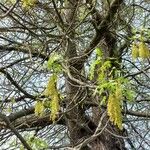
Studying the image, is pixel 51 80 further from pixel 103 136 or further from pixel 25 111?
pixel 103 136

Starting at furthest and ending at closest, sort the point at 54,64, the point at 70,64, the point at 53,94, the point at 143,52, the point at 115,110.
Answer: the point at 70,64, the point at 143,52, the point at 54,64, the point at 53,94, the point at 115,110

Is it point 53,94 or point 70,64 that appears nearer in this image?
point 53,94

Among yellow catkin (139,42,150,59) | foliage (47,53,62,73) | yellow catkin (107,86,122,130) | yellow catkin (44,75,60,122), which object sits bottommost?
yellow catkin (107,86,122,130)

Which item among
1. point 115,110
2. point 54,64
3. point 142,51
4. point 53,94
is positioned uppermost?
point 54,64

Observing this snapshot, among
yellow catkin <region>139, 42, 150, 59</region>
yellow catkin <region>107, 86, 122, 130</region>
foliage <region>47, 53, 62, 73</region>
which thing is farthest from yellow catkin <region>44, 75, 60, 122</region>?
yellow catkin <region>139, 42, 150, 59</region>

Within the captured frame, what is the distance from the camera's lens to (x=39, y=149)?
13.8 ft

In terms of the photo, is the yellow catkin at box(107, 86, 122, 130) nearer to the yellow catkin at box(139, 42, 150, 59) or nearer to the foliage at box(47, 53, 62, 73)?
the foliage at box(47, 53, 62, 73)

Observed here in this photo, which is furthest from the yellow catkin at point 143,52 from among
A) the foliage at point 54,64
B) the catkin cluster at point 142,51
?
the foliage at point 54,64

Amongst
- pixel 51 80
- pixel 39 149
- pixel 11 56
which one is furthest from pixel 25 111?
pixel 51 80

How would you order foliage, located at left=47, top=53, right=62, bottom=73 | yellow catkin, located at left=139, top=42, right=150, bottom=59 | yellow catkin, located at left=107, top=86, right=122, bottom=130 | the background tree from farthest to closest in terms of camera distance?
the background tree < yellow catkin, located at left=139, top=42, right=150, bottom=59 < foliage, located at left=47, top=53, right=62, bottom=73 < yellow catkin, located at left=107, top=86, right=122, bottom=130

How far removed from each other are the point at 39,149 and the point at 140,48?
1375mm

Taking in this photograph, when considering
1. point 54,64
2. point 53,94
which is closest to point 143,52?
point 54,64

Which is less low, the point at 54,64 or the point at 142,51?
the point at 54,64

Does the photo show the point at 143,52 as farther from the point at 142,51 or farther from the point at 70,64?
the point at 70,64
